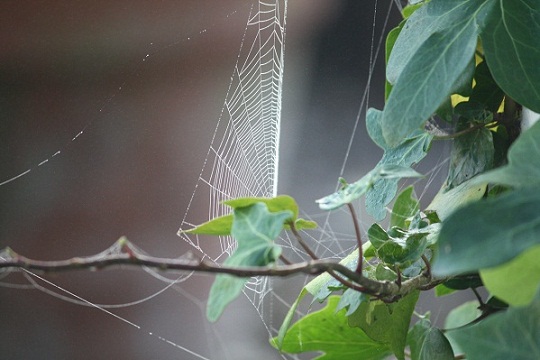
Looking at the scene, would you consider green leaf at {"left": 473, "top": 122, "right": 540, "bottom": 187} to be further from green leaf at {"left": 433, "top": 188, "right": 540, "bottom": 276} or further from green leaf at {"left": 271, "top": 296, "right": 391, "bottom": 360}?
green leaf at {"left": 271, "top": 296, "right": 391, "bottom": 360}

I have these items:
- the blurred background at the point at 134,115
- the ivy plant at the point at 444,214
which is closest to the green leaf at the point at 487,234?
the ivy plant at the point at 444,214

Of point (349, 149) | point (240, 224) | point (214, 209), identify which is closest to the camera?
point (240, 224)

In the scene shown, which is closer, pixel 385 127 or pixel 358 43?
pixel 385 127

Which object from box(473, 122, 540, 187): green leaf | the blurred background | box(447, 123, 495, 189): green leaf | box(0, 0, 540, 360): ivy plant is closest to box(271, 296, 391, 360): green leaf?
box(0, 0, 540, 360): ivy plant

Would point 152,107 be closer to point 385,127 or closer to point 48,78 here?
point 48,78

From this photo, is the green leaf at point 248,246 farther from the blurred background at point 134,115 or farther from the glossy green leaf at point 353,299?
the blurred background at point 134,115

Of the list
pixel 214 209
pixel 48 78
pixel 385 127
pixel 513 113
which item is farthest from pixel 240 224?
pixel 48 78

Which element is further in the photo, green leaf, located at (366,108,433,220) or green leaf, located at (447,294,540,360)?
green leaf, located at (366,108,433,220)
